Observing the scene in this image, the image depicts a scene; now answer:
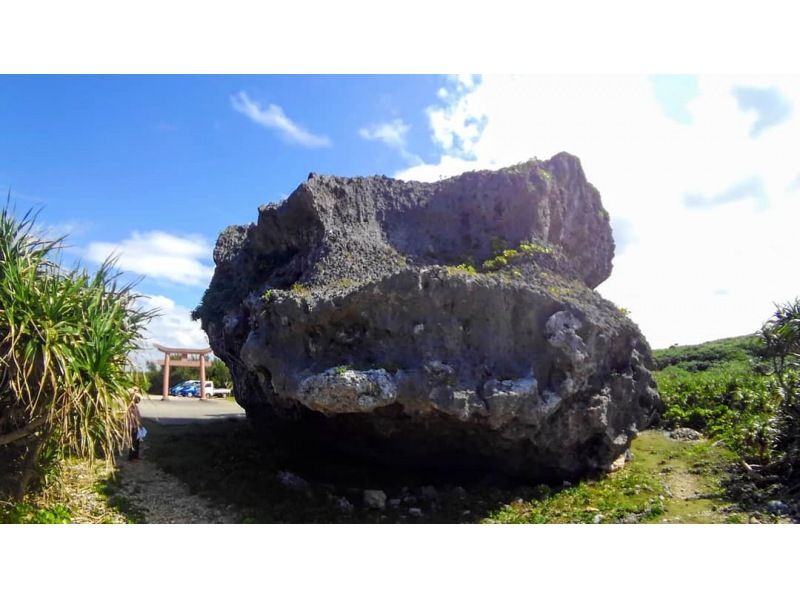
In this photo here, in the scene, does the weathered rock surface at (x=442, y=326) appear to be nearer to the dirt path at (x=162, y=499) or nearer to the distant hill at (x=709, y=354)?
the dirt path at (x=162, y=499)

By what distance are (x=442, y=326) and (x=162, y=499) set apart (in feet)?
23.2

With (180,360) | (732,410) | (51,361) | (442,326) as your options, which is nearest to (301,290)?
(442,326)

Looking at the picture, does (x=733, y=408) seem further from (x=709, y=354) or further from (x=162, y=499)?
(x=709, y=354)

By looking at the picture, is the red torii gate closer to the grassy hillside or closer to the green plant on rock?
the green plant on rock

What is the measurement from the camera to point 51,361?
9.29 meters

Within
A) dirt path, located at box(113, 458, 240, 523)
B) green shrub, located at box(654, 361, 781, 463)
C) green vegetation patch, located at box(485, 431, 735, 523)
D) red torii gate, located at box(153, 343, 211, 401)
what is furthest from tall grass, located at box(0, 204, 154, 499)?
red torii gate, located at box(153, 343, 211, 401)

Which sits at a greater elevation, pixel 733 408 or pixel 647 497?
pixel 733 408

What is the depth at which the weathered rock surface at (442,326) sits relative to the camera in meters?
11.8

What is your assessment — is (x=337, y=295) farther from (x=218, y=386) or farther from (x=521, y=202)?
(x=218, y=386)

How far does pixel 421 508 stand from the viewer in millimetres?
12406

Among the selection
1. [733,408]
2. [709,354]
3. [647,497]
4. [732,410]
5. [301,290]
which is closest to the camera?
[647,497]

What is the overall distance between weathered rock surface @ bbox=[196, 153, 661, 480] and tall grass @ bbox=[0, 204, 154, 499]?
3.01m

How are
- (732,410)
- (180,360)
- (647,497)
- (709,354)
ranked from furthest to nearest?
(709,354) < (180,360) < (732,410) < (647,497)

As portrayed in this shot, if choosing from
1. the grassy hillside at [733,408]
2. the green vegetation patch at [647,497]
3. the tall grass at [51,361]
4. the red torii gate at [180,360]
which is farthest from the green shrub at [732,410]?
the red torii gate at [180,360]
